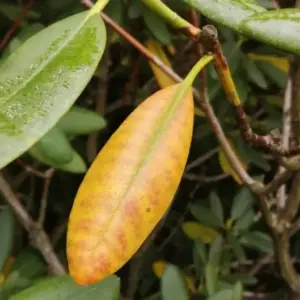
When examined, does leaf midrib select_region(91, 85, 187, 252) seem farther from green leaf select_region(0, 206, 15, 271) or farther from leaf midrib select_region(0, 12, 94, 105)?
green leaf select_region(0, 206, 15, 271)

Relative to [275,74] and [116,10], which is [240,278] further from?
[116,10]

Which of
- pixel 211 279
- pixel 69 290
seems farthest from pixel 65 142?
pixel 211 279

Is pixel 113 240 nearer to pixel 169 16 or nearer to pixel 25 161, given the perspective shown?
pixel 169 16

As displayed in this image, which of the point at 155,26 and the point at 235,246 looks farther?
the point at 235,246

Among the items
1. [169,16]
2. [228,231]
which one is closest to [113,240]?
[169,16]

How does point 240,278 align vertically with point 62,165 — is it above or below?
below
